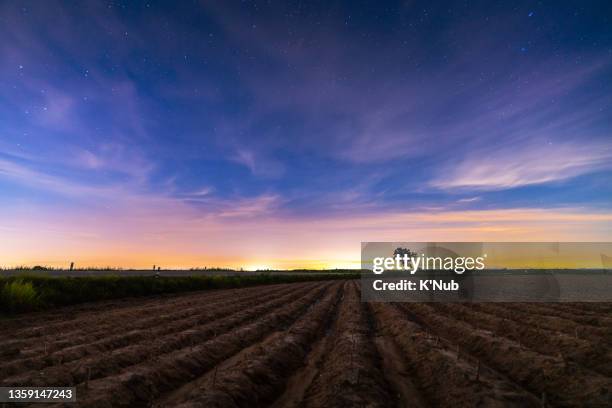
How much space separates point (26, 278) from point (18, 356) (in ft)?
44.5

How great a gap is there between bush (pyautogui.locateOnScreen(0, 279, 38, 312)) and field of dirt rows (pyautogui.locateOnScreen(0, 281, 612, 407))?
3.16ft

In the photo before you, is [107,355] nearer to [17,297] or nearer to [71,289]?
[17,297]

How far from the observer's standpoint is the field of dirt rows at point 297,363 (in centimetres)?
852

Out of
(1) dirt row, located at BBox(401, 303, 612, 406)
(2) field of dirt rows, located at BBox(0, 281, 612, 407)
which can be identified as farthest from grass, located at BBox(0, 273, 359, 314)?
(1) dirt row, located at BBox(401, 303, 612, 406)

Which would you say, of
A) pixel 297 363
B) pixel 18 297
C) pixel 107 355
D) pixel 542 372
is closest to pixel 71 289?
pixel 18 297

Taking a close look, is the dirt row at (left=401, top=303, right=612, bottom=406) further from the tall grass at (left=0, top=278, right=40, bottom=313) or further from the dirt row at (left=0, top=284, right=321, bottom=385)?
the tall grass at (left=0, top=278, right=40, bottom=313)

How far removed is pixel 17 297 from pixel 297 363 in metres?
16.5

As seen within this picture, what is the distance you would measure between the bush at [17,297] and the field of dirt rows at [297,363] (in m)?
0.96

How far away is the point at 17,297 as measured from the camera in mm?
18859

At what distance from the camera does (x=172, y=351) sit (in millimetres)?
12125

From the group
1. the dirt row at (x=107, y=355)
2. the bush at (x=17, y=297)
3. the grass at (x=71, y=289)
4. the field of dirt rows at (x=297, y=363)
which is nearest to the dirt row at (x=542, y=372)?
the field of dirt rows at (x=297, y=363)

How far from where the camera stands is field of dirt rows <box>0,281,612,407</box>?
852 cm

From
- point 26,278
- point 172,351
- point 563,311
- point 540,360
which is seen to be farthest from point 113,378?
point 563,311

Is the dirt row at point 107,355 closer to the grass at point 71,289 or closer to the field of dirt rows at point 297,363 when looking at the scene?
the field of dirt rows at point 297,363
